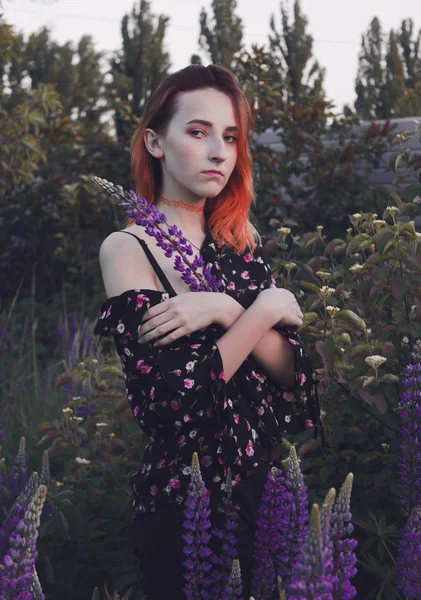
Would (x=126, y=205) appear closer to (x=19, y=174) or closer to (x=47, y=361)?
(x=47, y=361)

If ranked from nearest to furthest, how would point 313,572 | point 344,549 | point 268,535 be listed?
point 313,572
point 344,549
point 268,535

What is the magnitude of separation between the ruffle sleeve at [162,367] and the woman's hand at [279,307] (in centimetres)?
17

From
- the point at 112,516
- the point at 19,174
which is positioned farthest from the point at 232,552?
the point at 19,174

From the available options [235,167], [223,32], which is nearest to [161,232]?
[235,167]

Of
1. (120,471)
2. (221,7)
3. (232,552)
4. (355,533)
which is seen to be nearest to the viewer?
(232,552)

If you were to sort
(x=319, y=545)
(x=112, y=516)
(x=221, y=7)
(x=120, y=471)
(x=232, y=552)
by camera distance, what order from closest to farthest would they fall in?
1. (x=319, y=545)
2. (x=232, y=552)
3. (x=112, y=516)
4. (x=120, y=471)
5. (x=221, y=7)

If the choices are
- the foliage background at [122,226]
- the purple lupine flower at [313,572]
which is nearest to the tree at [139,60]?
the foliage background at [122,226]

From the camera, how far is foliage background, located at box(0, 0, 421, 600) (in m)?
2.89

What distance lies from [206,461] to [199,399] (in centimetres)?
20

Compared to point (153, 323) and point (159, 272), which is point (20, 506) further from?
point (159, 272)

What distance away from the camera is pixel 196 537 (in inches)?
75.9

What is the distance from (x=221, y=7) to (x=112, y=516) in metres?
9.11

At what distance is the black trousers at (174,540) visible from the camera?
2.23 metres

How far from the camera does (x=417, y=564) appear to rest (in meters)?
1.86
